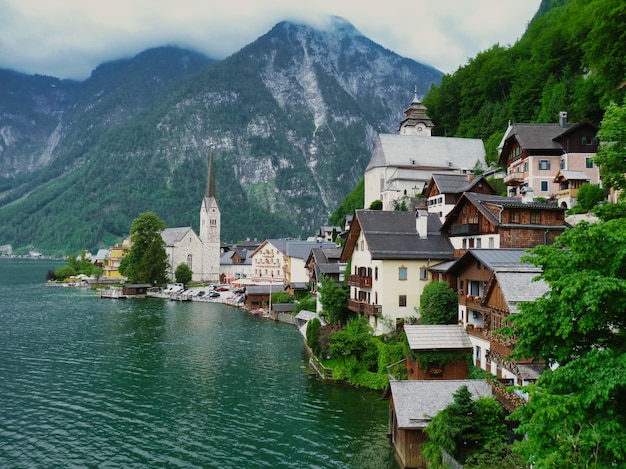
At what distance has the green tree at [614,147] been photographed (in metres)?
14.9

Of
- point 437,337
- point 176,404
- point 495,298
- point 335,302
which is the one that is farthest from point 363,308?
point 176,404

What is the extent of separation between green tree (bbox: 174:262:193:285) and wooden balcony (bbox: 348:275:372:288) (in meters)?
78.4

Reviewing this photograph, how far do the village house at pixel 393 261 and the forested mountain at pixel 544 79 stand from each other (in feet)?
66.0

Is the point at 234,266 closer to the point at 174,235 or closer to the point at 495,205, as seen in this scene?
the point at 174,235

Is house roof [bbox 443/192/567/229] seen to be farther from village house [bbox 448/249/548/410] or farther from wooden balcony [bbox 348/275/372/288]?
wooden balcony [bbox 348/275/372/288]

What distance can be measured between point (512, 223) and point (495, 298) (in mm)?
10842

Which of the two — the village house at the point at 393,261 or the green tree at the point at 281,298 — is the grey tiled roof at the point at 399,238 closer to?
the village house at the point at 393,261


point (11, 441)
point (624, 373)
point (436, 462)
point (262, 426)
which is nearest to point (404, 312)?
point (262, 426)

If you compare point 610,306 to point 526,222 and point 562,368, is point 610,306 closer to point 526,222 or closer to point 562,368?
point 562,368

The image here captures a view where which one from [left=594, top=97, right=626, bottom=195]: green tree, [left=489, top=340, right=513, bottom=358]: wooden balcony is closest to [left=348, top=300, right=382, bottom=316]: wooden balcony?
[left=489, top=340, right=513, bottom=358]: wooden balcony

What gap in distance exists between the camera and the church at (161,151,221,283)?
413 ft

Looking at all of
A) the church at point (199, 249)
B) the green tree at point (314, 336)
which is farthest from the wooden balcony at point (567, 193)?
the church at point (199, 249)

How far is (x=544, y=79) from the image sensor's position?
76750 millimetres

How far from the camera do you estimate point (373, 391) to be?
3378 centimetres
